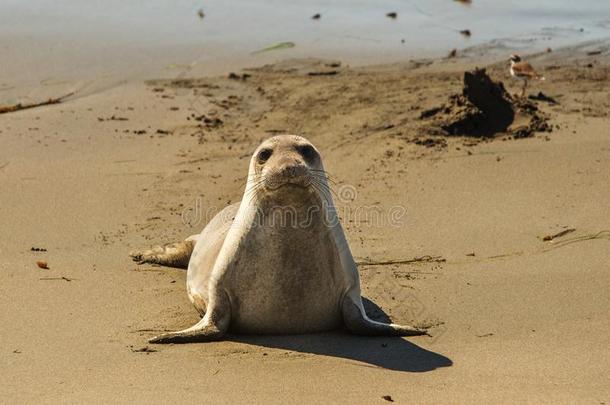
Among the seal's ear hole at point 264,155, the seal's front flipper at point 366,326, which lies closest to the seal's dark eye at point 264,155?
the seal's ear hole at point 264,155

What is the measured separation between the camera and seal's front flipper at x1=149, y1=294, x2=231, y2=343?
17.5ft

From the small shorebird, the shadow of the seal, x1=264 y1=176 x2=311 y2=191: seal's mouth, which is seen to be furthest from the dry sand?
x1=264 y1=176 x2=311 y2=191: seal's mouth

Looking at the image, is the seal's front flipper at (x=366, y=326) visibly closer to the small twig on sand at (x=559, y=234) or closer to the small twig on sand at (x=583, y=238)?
the small twig on sand at (x=583, y=238)

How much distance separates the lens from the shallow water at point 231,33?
43.9 ft

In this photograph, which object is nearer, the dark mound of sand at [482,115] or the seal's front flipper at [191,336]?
the seal's front flipper at [191,336]

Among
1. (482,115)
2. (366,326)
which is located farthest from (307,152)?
(482,115)

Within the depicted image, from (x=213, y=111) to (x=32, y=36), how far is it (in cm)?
493

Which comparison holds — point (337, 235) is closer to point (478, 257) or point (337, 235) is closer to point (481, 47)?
point (478, 257)

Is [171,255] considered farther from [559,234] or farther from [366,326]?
[559,234]

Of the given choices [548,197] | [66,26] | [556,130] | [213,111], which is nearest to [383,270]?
[548,197]

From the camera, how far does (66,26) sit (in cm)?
1582

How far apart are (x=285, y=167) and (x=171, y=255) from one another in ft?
7.38

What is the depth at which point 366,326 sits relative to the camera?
548 centimetres

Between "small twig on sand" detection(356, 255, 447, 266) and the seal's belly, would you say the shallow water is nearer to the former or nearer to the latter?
"small twig on sand" detection(356, 255, 447, 266)
